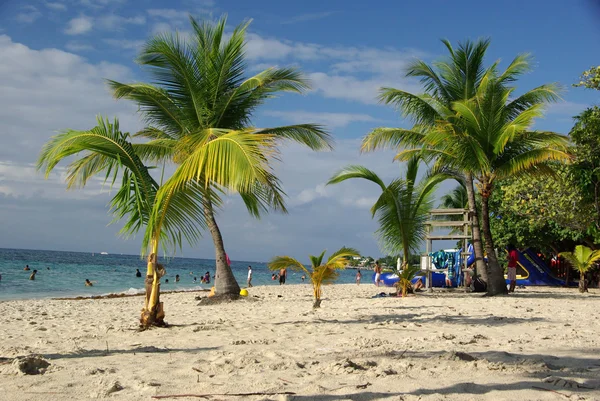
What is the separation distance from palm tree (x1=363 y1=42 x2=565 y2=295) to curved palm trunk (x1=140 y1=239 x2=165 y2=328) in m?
8.24

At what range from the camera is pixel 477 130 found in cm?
1309

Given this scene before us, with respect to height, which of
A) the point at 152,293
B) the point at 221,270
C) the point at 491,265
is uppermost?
the point at 491,265

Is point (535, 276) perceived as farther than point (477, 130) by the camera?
Yes

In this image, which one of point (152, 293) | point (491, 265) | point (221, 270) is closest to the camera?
point (152, 293)

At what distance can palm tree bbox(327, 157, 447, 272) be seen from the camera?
14148mm

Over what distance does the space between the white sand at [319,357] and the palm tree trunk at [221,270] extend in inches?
150

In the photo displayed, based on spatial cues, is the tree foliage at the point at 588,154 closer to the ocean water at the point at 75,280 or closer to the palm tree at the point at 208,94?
the palm tree at the point at 208,94

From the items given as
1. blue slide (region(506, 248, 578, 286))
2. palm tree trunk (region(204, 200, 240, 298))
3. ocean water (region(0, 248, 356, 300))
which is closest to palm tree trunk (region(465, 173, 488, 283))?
palm tree trunk (region(204, 200, 240, 298))

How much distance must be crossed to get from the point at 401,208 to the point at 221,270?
5.17 m

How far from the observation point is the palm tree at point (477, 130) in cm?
1283

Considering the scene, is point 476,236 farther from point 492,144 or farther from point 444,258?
point 444,258

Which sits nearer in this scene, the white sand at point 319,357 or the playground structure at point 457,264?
the white sand at point 319,357

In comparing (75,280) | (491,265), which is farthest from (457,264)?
(75,280)

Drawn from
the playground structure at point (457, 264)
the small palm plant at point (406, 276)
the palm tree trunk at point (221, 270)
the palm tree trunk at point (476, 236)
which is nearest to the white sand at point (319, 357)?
the palm tree trunk at point (221, 270)
